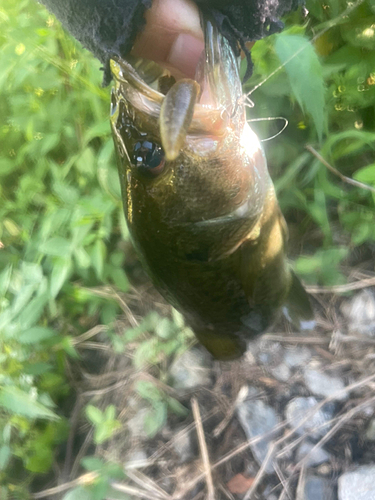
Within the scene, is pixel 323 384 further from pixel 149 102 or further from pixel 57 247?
pixel 149 102

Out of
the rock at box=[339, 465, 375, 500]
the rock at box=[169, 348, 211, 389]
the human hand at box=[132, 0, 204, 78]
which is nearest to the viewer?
the human hand at box=[132, 0, 204, 78]

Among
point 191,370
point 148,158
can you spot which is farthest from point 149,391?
point 148,158

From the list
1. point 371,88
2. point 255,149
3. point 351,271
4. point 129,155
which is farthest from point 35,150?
point 351,271

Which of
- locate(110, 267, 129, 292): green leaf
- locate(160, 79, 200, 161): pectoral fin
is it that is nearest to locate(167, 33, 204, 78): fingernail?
locate(160, 79, 200, 161): pectoral fin

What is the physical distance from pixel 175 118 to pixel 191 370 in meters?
1.44

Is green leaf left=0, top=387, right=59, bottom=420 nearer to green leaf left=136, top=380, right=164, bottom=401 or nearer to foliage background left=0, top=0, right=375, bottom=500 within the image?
foliage background left=0, top=0, right=375, bottom=500

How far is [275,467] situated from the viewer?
148 cm

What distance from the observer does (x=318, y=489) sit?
1.39m

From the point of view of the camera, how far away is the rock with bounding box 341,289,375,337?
159cm

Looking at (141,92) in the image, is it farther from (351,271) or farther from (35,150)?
(351,271)

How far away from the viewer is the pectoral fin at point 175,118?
56cm

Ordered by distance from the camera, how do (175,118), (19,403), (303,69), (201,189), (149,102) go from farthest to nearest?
1. (19,403)
2. (303,69)
3. (201,189)
4. (149,102)
5. (175,118)

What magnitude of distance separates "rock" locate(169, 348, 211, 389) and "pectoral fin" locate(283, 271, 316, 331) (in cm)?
48

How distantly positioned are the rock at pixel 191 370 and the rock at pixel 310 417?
41 cm
